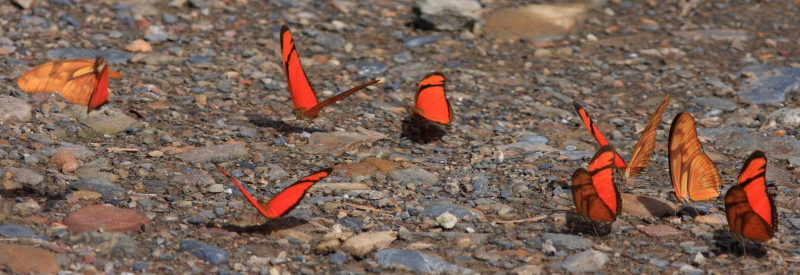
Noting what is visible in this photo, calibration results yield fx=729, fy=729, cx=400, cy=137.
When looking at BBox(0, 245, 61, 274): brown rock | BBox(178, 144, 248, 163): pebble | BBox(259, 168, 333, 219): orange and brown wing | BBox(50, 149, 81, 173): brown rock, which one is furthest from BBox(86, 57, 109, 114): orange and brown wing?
BBox(178, 144, 248, 163): pebble

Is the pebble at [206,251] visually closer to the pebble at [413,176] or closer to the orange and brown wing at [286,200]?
the orange and brown wing at [286,200]

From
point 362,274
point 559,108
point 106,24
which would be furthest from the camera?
point 106,24

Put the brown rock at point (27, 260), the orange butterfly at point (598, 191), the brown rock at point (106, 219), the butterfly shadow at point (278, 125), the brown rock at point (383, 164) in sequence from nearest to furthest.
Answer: the brown rock at point (27, 260) → the brown rock at point (106, 219) → the orange butterfly at point (598, 191) → the brown rock at point (383, 164) → the butterfly shadow at point (278, 125)

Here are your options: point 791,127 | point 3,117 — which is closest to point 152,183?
point 3,117

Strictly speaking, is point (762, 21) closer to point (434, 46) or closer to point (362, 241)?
point (434, 46)

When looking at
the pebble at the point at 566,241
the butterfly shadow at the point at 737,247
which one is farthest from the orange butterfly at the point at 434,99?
the butterfly shadow at the point at 737,247
